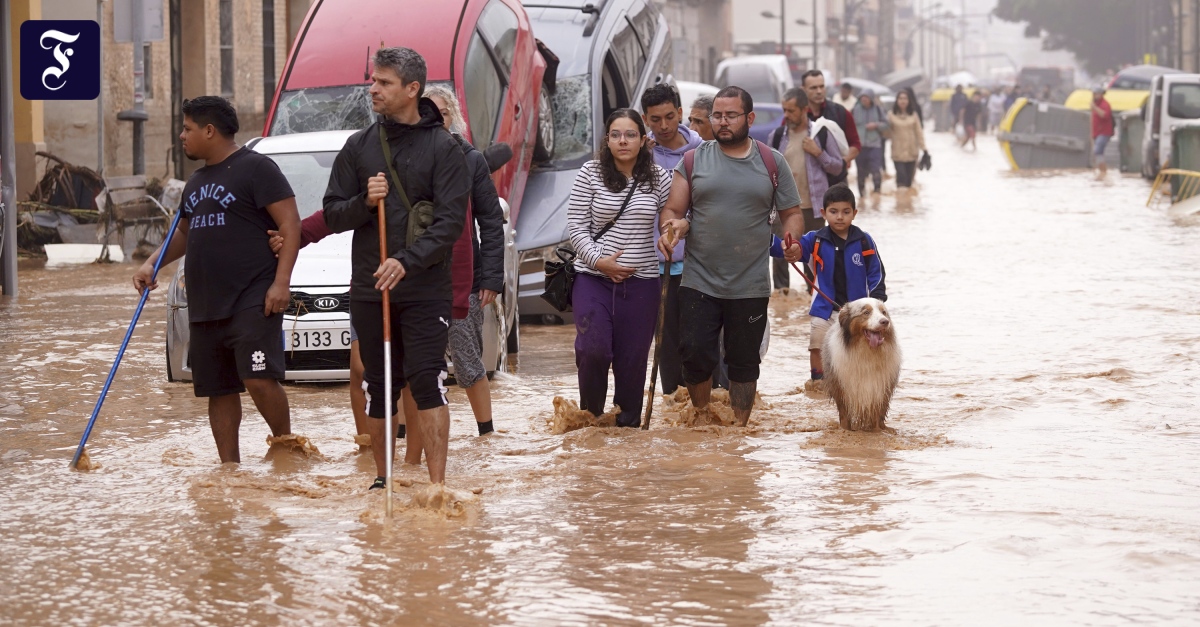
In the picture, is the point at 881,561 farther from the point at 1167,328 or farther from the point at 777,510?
the point at 1167,328

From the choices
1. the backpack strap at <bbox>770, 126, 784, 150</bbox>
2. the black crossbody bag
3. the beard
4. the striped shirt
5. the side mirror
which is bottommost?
the black crossbody bag

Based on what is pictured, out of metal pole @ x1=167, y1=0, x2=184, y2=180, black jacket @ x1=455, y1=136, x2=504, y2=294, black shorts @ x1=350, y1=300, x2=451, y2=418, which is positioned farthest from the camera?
metal pole @ x1=167, y1=0, x2=184, y2=180

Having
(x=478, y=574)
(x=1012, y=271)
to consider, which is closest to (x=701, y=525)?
(x=478, y=574)

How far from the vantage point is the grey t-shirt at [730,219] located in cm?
802

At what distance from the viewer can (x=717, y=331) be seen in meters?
8.26

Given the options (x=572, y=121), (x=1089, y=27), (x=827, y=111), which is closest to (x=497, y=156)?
(x=827, y=111)

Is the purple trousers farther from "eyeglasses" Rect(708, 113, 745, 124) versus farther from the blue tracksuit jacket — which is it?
the blue tracksuit jacket

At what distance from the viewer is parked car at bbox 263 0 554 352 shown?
12.6 m

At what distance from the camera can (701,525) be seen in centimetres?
635

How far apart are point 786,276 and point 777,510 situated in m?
8.06

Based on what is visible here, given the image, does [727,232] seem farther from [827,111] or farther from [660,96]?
[827,111]

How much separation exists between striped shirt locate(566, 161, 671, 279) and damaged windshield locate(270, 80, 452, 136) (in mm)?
4733

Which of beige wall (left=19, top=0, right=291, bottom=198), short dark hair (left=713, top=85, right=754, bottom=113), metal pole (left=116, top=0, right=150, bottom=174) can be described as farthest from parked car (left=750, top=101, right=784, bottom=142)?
short dark hair (left=713, top=85, right=754, bottom=113)

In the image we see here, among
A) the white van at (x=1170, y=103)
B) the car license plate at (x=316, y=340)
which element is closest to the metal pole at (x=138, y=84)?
the car license plate at (x=316, y=340)
